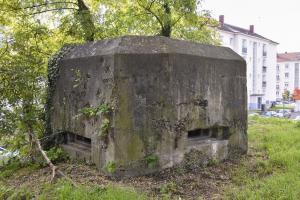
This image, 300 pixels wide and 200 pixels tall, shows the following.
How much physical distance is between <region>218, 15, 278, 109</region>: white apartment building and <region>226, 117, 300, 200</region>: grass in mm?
36125

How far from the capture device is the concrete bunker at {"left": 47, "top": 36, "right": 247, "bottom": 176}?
461cm

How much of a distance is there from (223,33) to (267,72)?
13.4m

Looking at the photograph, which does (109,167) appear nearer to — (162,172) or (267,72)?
(162,172)

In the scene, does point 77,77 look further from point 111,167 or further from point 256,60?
point 256,60

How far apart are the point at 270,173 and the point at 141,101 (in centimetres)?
236

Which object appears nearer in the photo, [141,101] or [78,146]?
[141,101]

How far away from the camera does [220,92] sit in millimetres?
5629

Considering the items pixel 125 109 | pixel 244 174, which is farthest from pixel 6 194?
pixel 244 174

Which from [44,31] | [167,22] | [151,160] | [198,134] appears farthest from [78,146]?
[167,22]

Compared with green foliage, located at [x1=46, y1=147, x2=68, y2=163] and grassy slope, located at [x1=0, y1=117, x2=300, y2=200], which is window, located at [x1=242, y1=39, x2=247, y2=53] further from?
green foliage, located at [x1=46, y1=147, x2=68, y2=163]

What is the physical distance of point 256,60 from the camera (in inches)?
1854

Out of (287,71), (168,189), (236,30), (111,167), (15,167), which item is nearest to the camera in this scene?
(168,189)

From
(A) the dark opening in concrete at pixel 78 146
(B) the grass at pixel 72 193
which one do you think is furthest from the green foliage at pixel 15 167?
(B) the grass at pixel 72 193

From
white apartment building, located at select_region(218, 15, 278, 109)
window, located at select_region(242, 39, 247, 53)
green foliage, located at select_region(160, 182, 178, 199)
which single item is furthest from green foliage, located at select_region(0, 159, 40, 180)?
window, located at select_region(242, 39, 247, 53)
